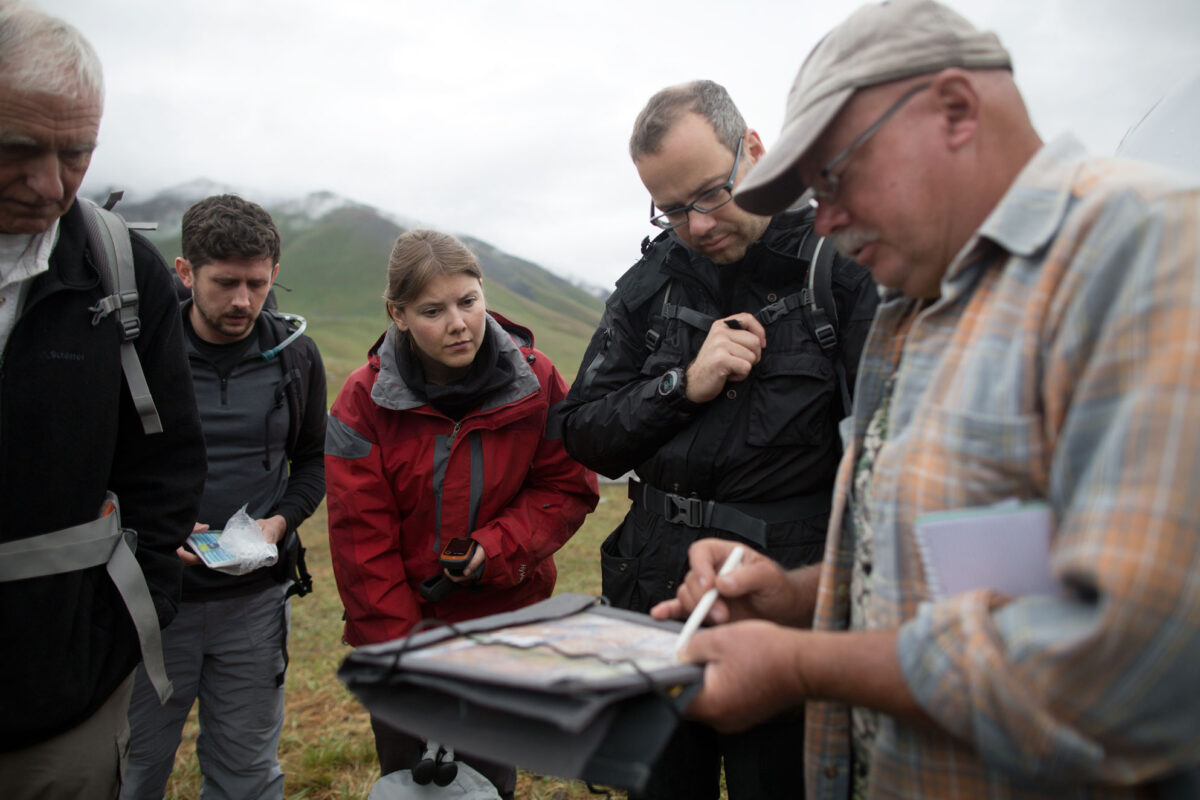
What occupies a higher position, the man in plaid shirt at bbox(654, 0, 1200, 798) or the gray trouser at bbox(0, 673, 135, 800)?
the man in plaid shirt at bbox(654, 0, 1200, 798)

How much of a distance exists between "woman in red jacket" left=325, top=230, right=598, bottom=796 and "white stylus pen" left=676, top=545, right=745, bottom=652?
1.59 meters

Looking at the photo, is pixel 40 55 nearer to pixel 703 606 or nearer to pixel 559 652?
pixel 559 652

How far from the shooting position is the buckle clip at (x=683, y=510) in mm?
2785

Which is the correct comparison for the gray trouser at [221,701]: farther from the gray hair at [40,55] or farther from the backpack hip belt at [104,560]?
the gray hair at [40,55]

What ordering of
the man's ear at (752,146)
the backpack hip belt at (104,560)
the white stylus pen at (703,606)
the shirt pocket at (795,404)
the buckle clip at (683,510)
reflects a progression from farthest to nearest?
the man's ear at (752,146), the buckle clip at (683,510), the shirt pocket at (795,404), the backpack hip belt at (104,560), the white stylus pen at (703,606)

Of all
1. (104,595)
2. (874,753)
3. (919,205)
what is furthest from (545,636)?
(104,595)

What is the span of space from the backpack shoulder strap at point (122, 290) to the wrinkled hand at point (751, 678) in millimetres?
2029

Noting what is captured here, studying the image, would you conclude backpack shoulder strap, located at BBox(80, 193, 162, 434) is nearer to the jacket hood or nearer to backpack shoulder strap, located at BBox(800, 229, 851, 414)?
the jacket hood

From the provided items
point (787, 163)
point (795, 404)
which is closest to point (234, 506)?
point (795, 404)

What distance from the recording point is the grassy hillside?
107 meters

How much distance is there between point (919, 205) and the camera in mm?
1547

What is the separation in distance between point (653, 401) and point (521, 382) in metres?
1.03

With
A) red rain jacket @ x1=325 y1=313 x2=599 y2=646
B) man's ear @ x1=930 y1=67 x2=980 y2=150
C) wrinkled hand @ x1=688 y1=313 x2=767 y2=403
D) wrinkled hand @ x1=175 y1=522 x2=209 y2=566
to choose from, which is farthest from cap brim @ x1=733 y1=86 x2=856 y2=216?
wrinkled hand @ x1=175 y1=522 x2=209 y2=566

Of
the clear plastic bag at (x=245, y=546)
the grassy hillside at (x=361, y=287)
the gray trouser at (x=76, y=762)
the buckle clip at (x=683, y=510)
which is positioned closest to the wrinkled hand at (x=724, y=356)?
the buckle clip at (x=683, y=510)
